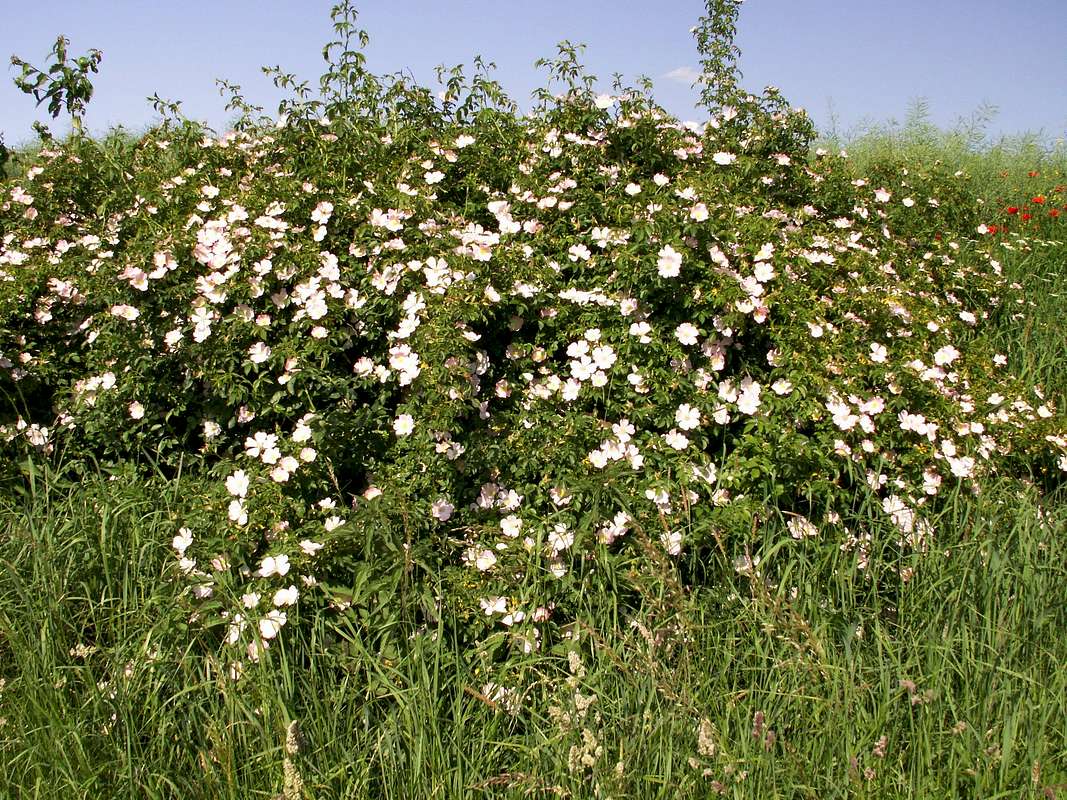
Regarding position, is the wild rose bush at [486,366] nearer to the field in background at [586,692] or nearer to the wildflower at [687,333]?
the wildflower at [687,333]

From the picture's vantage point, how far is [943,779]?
180 cm

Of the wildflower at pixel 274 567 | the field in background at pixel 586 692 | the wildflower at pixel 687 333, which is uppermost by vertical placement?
the wildflower at pixel 687 333

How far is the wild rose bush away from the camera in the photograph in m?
2.39

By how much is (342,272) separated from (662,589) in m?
1.49

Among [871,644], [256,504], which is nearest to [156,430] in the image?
[256,504]

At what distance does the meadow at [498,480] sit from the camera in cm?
191

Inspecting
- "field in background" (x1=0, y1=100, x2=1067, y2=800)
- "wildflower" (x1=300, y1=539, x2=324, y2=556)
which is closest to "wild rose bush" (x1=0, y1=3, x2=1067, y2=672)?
"wildflower" (x1=300, y1=539, x2=324, y2=556)

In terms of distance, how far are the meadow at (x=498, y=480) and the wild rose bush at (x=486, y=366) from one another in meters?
0.02

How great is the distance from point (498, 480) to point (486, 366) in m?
0.35

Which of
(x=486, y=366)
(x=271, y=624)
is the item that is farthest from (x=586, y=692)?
(x=486, y=366)

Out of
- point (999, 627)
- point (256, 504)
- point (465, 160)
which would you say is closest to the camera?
point (999, 627)

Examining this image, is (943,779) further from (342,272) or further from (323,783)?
(342,272)

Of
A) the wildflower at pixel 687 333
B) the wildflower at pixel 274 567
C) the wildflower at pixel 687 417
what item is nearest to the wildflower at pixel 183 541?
the wildflower at pixel 274 567

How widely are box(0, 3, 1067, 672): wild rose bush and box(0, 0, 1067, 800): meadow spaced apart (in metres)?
0.02
